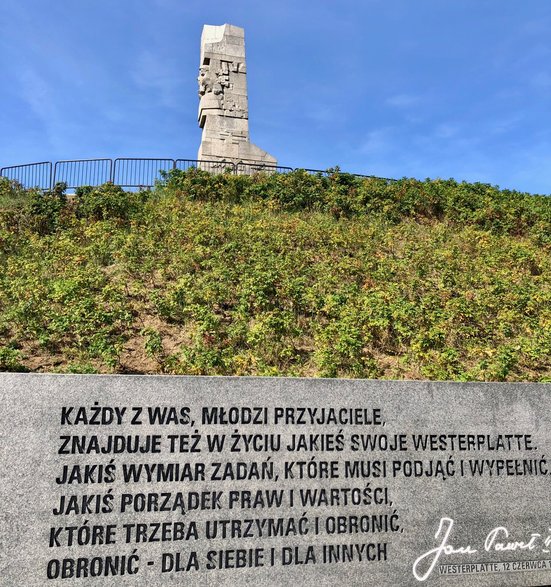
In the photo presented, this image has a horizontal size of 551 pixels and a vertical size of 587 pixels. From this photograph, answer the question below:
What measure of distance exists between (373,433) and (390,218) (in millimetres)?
11062

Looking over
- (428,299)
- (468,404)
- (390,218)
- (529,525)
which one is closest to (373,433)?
(468,404)

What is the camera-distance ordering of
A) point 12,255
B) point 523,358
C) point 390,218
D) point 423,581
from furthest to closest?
point 390,218 < point 12,255 < point 523,358 < point 423,581

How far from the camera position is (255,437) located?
383cm

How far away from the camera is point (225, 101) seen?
21.1 meters

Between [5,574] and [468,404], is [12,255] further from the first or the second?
[468,404]

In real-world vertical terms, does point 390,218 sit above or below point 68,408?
above

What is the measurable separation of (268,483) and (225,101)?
1958 cm
